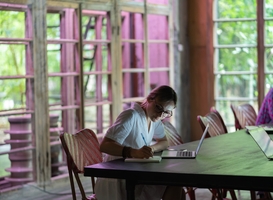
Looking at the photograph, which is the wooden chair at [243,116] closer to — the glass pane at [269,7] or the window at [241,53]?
the window at [241,53]

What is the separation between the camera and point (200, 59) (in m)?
9.71

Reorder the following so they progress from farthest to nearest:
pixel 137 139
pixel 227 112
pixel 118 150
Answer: pixel 227 112 < pixel 137 139 < pixel 118 150

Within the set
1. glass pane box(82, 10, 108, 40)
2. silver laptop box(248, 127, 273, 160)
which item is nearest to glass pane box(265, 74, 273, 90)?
glass pane box(82, 10, 108, 40)

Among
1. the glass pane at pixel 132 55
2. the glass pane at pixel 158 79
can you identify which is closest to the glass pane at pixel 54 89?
the glass pane at pixel 132 55

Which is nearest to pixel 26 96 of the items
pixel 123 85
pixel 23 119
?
pixel 23 119

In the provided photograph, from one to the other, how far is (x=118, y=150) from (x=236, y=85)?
17.7 ft

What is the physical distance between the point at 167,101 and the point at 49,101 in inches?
131

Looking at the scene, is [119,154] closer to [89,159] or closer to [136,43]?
[89,159]

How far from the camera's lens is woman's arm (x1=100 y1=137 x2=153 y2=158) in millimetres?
4289

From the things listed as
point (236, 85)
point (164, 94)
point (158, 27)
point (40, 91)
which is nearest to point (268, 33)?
point (236, 85)

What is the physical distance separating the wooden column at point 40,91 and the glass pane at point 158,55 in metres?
2.59

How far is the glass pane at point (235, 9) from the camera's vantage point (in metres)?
9.26

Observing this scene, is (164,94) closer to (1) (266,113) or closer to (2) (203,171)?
(2) (203,171)

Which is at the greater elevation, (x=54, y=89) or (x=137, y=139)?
(x=54, y=89)
